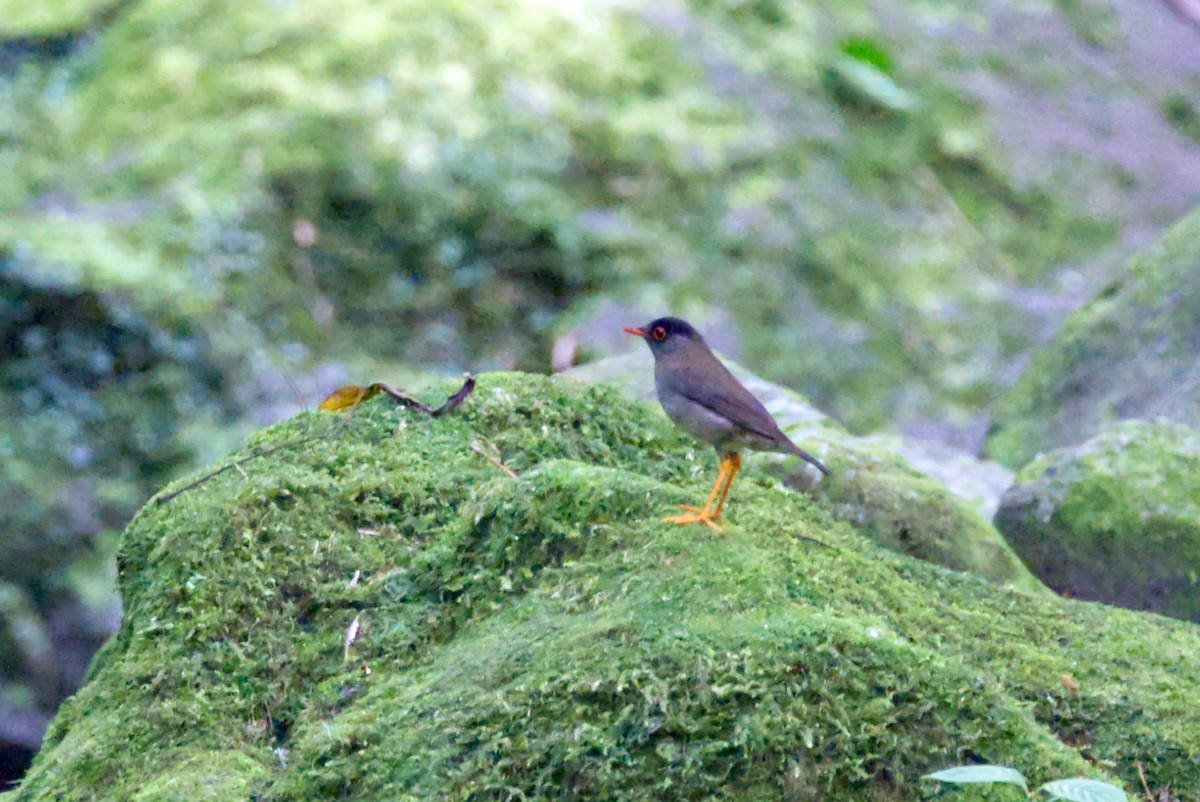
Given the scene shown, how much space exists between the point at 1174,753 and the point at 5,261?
674 cm

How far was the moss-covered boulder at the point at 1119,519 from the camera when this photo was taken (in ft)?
13.8

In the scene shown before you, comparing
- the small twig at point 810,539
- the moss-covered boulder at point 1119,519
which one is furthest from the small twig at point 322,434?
the moss-covered boulder at point 1119,519

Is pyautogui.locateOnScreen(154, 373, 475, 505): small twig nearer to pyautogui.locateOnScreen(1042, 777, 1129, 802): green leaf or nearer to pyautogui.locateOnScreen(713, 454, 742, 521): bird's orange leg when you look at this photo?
pyautogui.locateOnScreen(713, 454, 742, 521): bird's orange leg

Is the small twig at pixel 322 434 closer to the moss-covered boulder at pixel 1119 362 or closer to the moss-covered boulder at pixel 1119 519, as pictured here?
the moss-covered boulder at pixel 1119 519

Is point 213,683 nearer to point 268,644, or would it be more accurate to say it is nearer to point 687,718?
point 268,644

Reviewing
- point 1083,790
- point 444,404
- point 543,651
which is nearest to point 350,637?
point 543,651

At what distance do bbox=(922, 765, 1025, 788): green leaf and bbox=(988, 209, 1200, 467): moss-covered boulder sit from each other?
380 cm

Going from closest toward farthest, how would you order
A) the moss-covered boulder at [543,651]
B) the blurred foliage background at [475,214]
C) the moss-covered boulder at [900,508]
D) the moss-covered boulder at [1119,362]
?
the moss-covered boulder at [543,651], the moss-covered boulder at [900,508], the moss-covered boulder at [1119,362], the blurred foliage background at [475,214]

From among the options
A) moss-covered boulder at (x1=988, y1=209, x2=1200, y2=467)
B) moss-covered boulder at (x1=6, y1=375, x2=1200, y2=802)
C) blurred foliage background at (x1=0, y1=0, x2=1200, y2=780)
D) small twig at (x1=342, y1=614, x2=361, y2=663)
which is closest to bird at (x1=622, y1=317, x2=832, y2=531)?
moss-covered boulder at (x1=6, y1=375, x2=1200, y2=802)

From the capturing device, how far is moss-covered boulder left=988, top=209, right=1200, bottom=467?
5.91 meters

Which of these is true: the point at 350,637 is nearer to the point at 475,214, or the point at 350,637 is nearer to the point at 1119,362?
the point at 1119,362

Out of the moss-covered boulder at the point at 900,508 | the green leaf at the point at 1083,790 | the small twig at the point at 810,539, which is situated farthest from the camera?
the moss-covered boulder at the point at 900,508

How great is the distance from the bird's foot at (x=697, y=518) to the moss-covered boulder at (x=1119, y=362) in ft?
11.1

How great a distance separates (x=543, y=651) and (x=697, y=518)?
69 centimetres
